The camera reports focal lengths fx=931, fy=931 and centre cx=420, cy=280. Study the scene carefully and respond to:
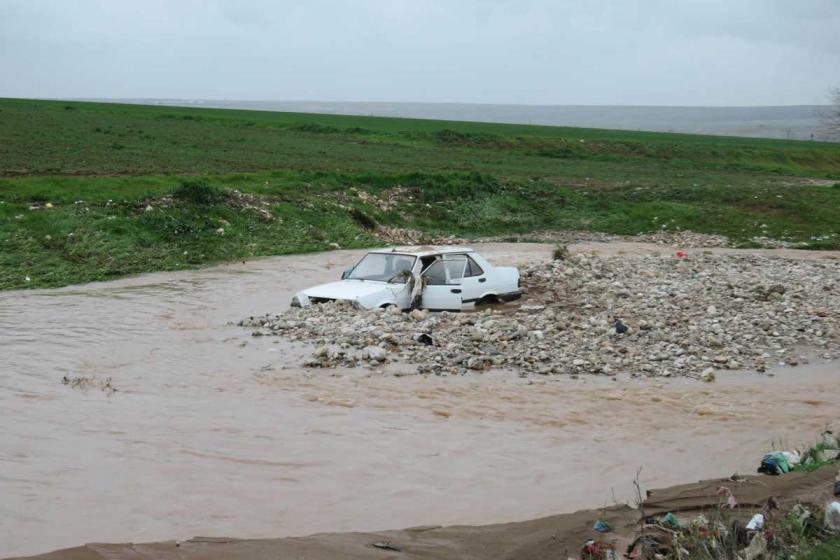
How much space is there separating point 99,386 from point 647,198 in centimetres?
2785

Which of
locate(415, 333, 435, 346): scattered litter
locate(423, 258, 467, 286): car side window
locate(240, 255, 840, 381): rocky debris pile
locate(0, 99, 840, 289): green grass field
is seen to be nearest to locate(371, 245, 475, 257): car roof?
locate(423, 258, 467, 286): car side window

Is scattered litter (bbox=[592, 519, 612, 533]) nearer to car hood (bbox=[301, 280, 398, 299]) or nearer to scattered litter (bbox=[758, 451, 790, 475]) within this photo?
scattered litter (bbox=[758, 451, 790, 475])

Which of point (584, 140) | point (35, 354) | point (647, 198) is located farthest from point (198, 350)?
point (584, 140)

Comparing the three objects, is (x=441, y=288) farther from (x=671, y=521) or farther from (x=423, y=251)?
(x=671, y=521)

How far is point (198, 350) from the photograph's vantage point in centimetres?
1403

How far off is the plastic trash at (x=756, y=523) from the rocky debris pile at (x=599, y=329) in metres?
6.34

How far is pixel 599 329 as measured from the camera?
14367 millimetres

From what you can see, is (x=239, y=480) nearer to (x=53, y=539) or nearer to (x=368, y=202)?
(x=53, y=539)

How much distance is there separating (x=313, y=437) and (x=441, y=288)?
6277mm

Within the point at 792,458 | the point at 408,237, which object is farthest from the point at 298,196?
the point at 792,458

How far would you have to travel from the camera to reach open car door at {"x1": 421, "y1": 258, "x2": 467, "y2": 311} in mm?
15719

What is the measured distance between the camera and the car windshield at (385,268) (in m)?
15.7

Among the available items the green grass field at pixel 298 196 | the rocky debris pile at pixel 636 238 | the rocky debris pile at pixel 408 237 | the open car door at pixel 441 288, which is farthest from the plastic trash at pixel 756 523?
the rocky debris pile at pixel 636 238

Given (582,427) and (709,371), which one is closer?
(582,427)
